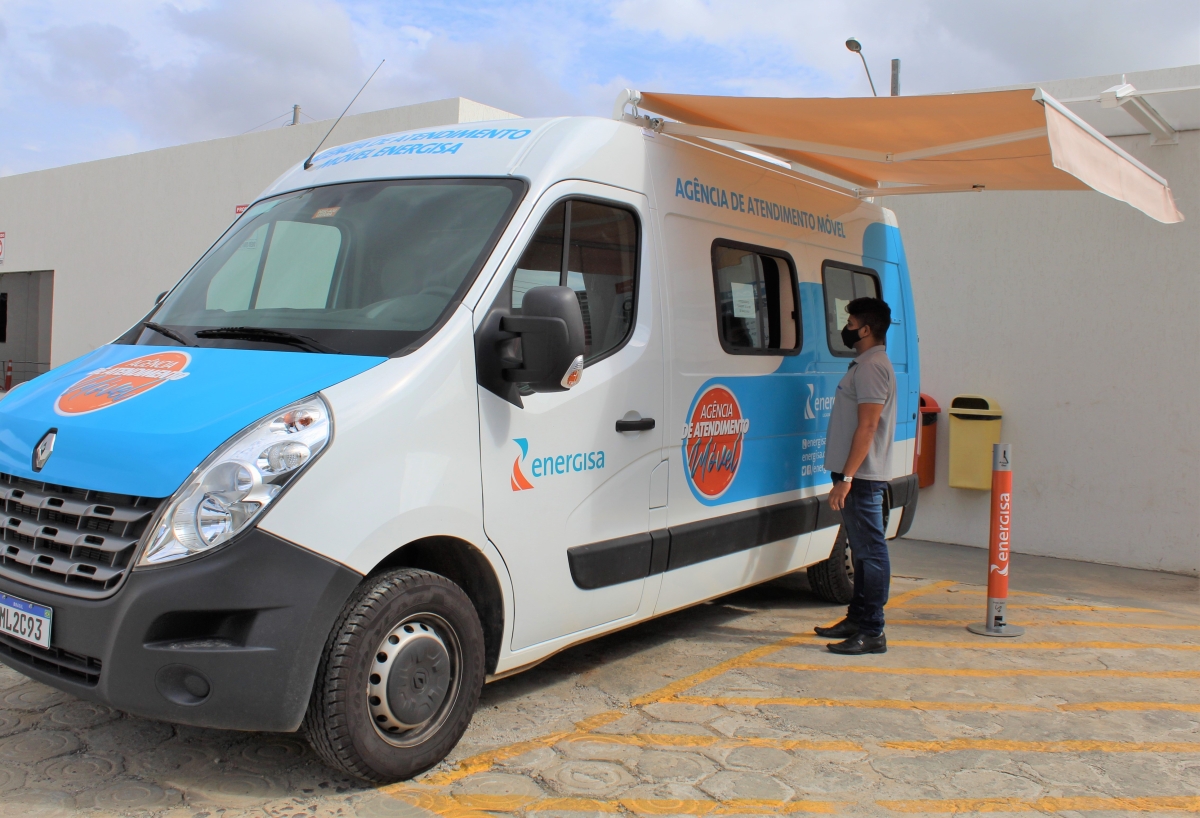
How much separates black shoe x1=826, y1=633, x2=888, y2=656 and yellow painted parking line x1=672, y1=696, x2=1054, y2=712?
735 mm

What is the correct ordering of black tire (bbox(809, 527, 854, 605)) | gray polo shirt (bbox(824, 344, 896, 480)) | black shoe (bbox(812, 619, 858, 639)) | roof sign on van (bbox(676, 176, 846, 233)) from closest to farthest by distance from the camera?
roof sign on van (bbox(676, 176, 846, 233))
gray polo shirt (bbox(824, 344, 896, 480))
black shoe (bbox(812, 619, 858, 639))
black tire (bbox(809, 527, 854, 605))

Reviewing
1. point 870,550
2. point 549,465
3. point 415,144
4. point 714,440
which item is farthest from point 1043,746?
point 415,144

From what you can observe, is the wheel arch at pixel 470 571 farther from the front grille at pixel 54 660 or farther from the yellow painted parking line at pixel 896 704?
the yellow painted parking line at pixel 896 704

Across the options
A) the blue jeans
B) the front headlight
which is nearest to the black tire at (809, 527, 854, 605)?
the blue jeans

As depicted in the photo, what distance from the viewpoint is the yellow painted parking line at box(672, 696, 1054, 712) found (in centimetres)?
442

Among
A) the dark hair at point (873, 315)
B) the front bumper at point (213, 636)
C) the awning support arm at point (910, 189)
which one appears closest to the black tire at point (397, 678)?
the front bumper at point (213, 636)

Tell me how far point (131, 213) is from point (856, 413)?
14435 millimetres

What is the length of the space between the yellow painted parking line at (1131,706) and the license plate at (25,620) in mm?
4043

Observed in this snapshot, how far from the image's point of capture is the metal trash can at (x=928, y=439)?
29.2 ft

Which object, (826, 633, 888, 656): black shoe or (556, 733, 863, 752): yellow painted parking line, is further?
(826, 633, 888, 656): black shoe

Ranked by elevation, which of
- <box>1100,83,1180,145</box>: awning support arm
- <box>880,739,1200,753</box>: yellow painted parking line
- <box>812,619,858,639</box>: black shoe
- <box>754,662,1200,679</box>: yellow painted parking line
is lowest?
<box>880,739,1200,753</box>: yellow painted parking line

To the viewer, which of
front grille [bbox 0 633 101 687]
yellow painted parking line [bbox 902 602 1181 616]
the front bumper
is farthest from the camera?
yellow painted parking line [bbox 902 602 1181 616]

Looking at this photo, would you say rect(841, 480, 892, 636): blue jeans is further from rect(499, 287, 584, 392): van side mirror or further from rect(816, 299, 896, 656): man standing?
rect(499, 287, 584, 392): van side mirror

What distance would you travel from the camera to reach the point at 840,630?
552 centimetres
